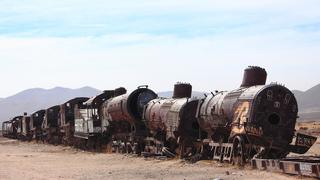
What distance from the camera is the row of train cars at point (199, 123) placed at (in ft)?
63.1

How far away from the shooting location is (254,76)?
20.9 m

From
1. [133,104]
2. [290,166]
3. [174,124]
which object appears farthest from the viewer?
[133,104]

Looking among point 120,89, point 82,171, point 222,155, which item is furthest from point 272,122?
point 120,89

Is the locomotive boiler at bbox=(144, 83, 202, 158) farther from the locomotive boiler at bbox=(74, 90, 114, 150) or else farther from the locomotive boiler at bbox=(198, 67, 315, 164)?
the locomotive boiler at bbox=(74, 90, 114, 150)

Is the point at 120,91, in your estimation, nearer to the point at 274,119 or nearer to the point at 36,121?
the point at 274,119

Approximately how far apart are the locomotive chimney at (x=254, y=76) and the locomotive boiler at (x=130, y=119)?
31.5ft

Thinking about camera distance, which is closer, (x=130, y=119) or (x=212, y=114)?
(x=212, y=114)

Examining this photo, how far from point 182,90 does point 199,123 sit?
3.95 metres

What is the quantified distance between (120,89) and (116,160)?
10.4 meters

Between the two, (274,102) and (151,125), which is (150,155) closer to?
(151,125)

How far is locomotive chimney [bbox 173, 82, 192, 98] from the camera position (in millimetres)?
27375

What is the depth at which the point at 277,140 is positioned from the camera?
757 inches

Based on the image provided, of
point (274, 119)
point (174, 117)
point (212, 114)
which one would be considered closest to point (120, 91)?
point (174, 117)

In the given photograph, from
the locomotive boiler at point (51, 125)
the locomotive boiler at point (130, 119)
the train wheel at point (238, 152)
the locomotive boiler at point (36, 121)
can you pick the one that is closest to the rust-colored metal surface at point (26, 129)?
the locomotive boiler at point (36, 121)
